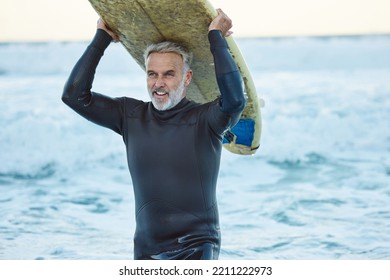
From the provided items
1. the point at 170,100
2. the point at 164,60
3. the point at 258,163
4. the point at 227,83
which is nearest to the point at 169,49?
the point at 164,60

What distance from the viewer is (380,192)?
6812mm

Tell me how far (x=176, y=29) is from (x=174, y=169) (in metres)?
0.51

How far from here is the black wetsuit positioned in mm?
2244

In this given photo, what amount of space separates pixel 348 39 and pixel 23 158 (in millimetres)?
→ 9187

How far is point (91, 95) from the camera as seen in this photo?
234cm

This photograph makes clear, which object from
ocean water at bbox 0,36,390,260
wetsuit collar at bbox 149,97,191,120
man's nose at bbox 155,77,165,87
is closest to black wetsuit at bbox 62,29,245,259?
wetsuit collar at bbox 149,97,191,120

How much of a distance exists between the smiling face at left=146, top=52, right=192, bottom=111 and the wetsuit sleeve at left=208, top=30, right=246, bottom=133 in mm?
190

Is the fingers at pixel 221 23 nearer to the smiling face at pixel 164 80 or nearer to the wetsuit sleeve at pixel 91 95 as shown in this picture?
the smiling face at pixel 164 80

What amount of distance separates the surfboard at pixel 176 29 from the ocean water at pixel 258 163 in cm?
226

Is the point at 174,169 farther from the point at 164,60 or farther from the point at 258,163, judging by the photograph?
the point at 258,163

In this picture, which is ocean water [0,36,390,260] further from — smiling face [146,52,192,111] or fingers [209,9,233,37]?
fingers [209,9,233,37]

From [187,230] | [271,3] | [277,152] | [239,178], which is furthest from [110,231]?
[271,3]

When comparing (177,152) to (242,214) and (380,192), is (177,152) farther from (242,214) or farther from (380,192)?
(380,192)

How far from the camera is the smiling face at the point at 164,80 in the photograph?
2279 mm
